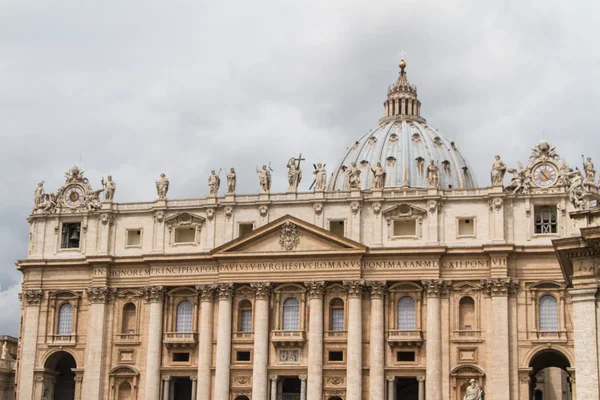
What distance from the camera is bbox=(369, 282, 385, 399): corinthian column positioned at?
74500mm

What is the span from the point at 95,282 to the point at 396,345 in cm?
2431

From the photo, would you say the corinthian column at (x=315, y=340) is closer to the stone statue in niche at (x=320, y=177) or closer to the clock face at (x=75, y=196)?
the stone statue in niche at (x=320, y=177)

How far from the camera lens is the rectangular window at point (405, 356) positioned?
75.4m

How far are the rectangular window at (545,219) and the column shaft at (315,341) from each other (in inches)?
638

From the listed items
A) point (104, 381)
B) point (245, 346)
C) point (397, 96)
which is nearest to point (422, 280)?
point (245, 346)

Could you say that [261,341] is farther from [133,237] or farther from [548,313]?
[548,313]

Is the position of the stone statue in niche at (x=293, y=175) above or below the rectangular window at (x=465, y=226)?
above

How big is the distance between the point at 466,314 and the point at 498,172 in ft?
34.7

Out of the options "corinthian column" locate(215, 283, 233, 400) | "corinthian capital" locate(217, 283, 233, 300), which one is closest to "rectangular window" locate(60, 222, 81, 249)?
"corinthian column" locate(215, 283, 233, 400)

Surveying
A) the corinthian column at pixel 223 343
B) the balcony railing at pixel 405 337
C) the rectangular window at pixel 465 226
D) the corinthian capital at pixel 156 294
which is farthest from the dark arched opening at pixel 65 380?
the rectangular window at pixel 465 226

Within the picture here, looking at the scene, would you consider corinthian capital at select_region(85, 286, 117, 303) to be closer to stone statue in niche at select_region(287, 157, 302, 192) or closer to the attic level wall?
the attic level wall

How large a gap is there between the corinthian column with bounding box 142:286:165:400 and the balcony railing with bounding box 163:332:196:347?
70 centimetres

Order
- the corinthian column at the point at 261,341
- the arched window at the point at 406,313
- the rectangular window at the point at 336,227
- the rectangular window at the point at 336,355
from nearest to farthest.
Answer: the arched window at the point at 406,313 → the corinthian column at the point at 261,341 → the rectangular window at the point at 336,355 → the rectangular window at the point at 336,227

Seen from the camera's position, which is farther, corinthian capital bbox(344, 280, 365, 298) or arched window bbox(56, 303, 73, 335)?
arched window bbox(56, 303, 73, 335)
